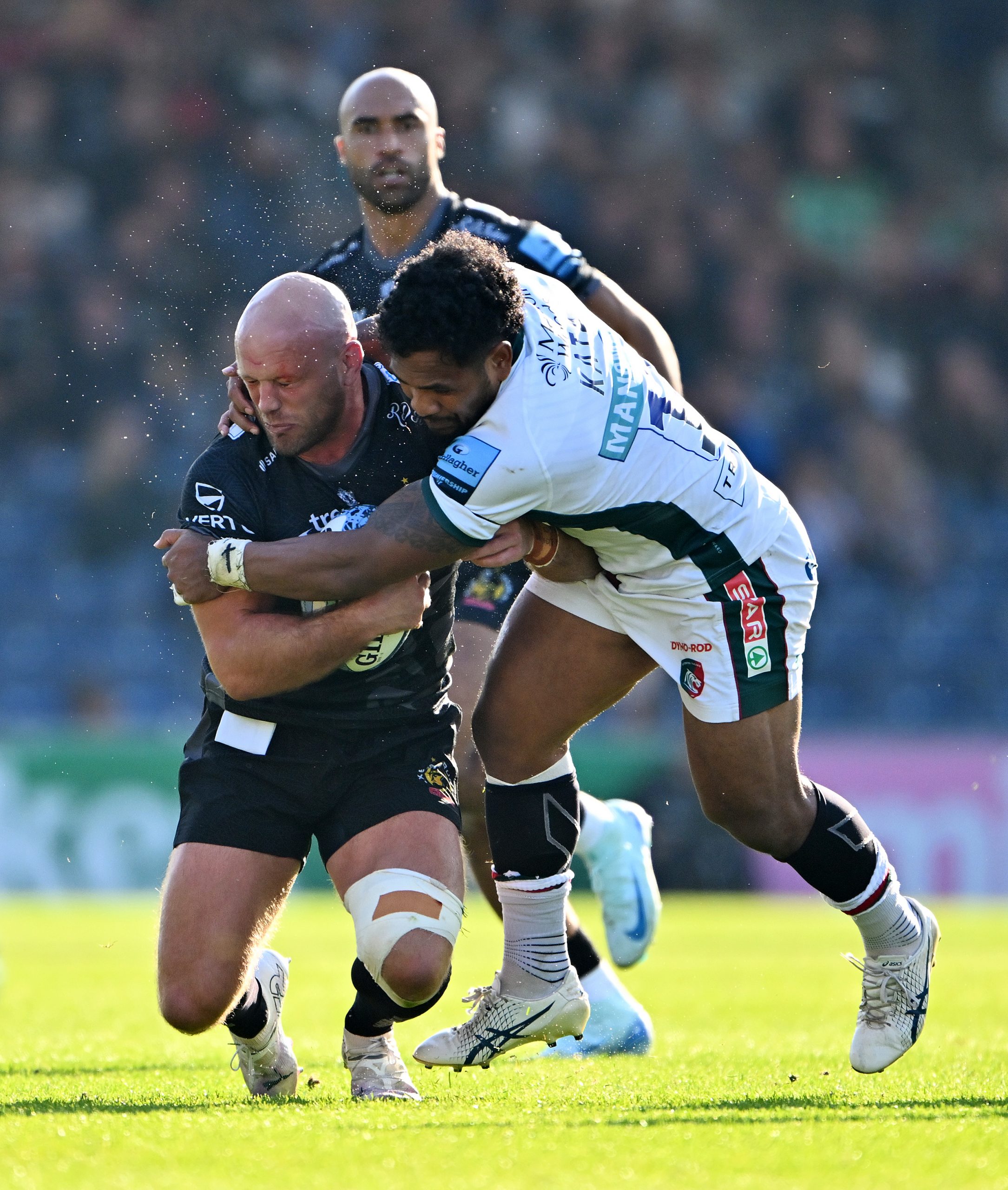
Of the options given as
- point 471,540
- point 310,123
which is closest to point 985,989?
point 471,540

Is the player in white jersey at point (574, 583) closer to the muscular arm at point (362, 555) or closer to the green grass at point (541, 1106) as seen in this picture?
the muscular arm at point (362, 555)

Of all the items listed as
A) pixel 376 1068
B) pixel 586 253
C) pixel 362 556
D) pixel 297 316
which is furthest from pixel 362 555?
pixel 586 253

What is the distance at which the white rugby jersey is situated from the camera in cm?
437

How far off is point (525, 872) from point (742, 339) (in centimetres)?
1147

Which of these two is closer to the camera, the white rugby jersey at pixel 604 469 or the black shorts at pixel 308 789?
the white rugby jersey at pixel 604 469

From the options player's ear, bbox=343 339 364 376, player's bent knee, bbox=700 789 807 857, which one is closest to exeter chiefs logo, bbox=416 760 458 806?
player's bent knee, bbox=700 789 807 857

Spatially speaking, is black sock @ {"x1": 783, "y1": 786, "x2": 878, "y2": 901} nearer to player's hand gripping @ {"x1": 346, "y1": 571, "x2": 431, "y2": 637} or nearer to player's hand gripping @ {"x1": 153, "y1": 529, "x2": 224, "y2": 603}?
player's hand gripping @ {"x1": 346, "y1": 571, "x2": 431, "y2": 637}

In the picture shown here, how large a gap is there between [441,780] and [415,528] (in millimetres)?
908

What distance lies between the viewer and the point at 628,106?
1730 centimetres

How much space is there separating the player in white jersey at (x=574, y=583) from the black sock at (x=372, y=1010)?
17cm

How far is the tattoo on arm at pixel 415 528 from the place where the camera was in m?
4.44

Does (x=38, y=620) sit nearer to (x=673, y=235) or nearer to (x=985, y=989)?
(x=673, y=235)

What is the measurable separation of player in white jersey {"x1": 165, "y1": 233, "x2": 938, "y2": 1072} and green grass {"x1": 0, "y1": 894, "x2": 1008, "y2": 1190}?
1.32ft

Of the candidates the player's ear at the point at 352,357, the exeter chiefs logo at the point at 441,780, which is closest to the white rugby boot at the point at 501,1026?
the exeter chiefs logo at the point at 441,780
